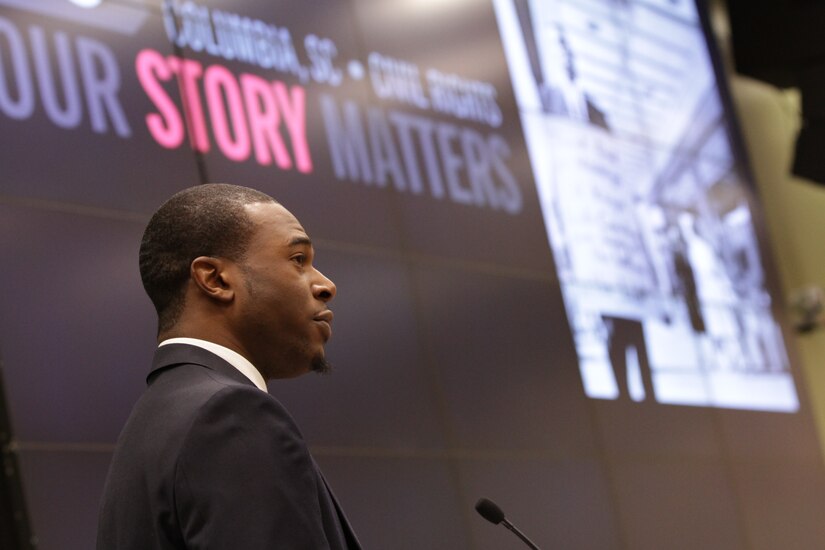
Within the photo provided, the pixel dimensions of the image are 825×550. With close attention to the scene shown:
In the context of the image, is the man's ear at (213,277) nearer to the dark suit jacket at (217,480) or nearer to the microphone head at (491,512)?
the dark suit jacket at (217,480)

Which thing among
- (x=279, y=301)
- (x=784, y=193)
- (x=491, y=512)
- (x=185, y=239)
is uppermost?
(x=784, y=193)

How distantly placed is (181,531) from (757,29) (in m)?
6.80

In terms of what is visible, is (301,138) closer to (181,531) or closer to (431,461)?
(431,461)

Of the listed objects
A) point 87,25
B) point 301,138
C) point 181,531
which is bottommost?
point 181,531

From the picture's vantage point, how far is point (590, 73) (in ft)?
21.0

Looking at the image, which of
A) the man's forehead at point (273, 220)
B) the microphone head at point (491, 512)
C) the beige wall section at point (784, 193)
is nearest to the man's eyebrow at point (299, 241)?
the man's forehead at point (273, 220)

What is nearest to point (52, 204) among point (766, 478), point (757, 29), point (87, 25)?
point (87, 25)

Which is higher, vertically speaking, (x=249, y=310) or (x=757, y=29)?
(x=757, y=29)

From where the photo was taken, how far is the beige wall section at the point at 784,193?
9.02 m

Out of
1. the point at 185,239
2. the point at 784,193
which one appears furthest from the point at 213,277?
the point at 784,193

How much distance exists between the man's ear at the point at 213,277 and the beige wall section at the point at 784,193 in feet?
24.7

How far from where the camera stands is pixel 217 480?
1.56 m

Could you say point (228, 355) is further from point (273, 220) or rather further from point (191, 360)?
point (273, 220)

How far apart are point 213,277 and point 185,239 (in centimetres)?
7
